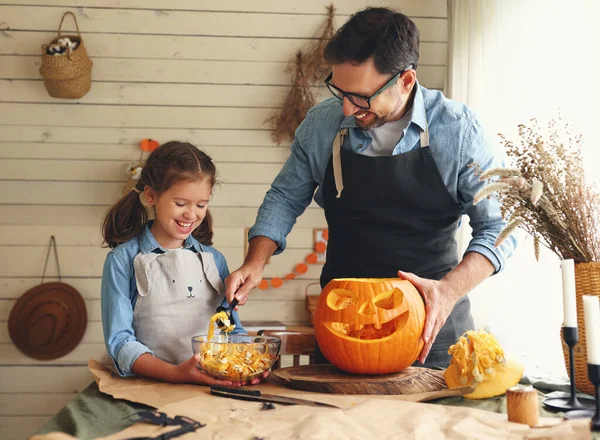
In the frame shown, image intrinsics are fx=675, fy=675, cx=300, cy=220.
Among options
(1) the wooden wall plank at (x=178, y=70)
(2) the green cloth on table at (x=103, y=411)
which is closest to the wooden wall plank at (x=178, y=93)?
(1) the wooden wall plank at (x=178, y=70)

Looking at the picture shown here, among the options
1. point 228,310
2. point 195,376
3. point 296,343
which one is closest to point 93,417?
point 195,376

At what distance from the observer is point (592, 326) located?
1.10m

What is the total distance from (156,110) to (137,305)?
79.2 inches

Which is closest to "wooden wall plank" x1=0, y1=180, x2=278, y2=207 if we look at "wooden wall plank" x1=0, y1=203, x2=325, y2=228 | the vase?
"wooden wall plank" x1=0, y1=203, x2=325, y2=228

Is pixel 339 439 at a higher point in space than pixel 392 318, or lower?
lower

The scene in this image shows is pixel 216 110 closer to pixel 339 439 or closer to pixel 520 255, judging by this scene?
pixel 520 255

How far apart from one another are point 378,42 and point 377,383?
2.55ft

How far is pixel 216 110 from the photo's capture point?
11.4 ft

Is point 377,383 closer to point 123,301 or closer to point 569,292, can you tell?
point 569,292

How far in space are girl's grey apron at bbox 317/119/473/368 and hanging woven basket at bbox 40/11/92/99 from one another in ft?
6.26

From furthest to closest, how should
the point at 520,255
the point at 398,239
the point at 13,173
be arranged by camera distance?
the point at 13,173 < the point at 520,255 < the point at 398,239

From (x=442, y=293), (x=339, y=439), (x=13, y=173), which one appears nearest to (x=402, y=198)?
(x=442, y=293)

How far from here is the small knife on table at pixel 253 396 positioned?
119cm

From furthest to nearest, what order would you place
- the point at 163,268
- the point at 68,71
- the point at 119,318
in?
the point at 68,71 < the point at 163,268 < the point at 119,318
